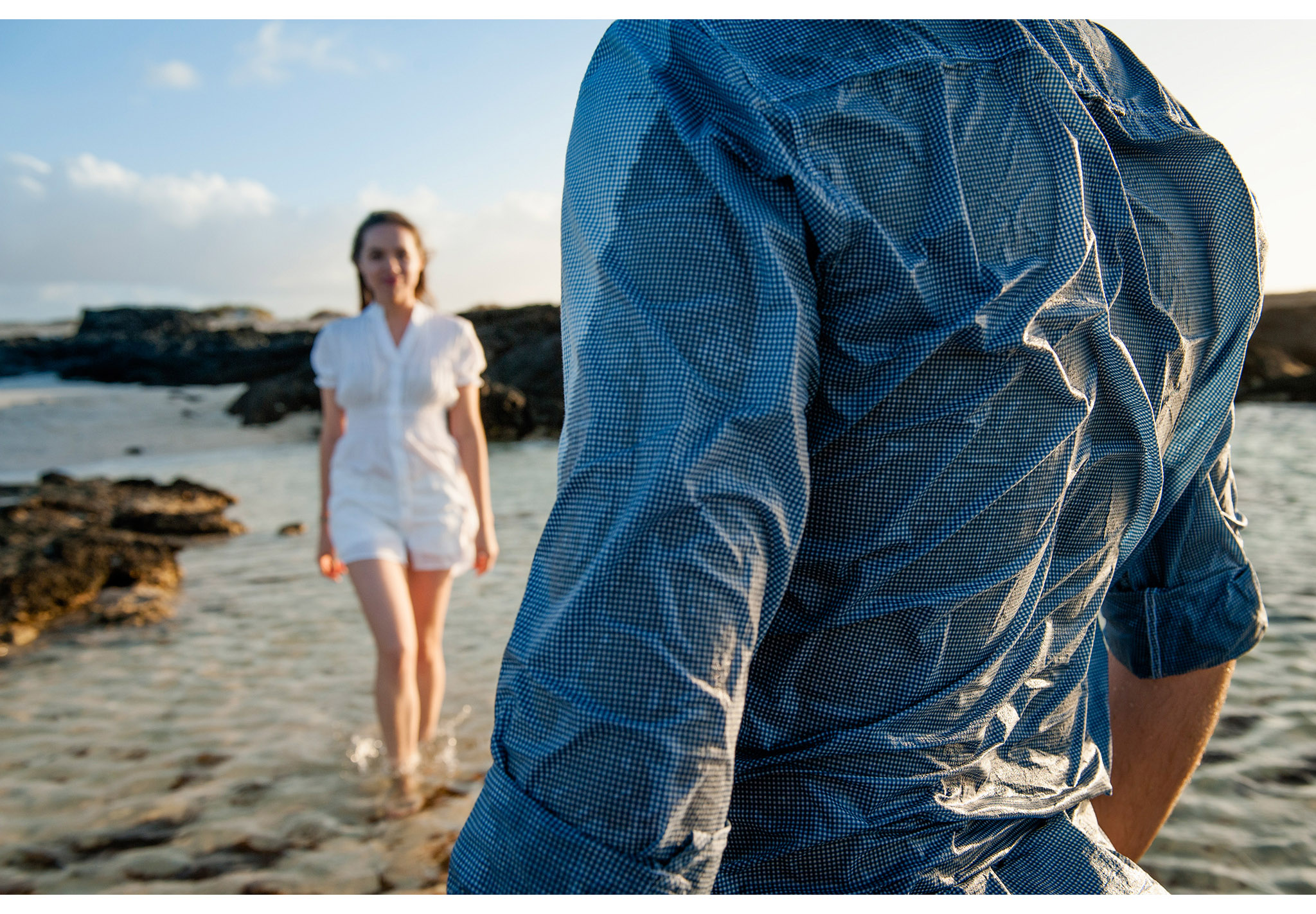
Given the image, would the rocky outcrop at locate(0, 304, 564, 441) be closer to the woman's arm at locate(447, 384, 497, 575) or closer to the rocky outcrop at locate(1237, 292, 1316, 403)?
the woman's arm at locate(447, 384, 497, 575)

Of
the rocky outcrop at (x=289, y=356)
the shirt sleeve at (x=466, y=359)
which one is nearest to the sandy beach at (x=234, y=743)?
the shirt sleeve at (x=466, y=359)

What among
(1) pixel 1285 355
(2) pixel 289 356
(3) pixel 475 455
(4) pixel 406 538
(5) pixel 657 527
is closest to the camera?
(5) pixel 657 527

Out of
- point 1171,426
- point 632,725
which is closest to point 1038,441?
point 1171,426

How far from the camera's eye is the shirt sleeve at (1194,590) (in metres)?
1.23

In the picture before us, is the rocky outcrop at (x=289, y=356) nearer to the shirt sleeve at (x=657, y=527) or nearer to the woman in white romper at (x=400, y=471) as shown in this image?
the woman in white romper at (x=400, y=471)

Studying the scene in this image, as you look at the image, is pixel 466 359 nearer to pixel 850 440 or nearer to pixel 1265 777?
pixel 850 440

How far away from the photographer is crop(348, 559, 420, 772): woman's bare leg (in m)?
4.14

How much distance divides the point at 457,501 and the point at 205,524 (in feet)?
23.7

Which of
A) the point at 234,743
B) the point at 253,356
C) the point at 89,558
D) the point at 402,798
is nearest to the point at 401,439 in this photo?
the point at 402,798

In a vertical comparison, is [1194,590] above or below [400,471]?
above

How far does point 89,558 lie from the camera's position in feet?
25.7

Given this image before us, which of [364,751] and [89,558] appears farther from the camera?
[89,558]

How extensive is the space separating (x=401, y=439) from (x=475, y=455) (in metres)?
0.46

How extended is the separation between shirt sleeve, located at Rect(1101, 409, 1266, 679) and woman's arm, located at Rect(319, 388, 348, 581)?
396 centimetres
